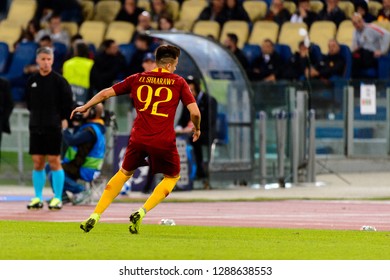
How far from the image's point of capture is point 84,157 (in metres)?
24.0

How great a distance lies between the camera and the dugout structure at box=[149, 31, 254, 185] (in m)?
28.2

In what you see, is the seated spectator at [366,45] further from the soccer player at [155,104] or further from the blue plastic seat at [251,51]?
the soccer player at [155,104]

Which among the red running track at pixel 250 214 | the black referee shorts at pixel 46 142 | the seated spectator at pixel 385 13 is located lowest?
the red running track at pixel 250 214

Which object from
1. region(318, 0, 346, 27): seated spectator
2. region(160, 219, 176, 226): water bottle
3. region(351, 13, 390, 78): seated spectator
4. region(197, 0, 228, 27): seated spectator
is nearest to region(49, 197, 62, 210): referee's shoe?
region(160, 219, 176, 226): water bottle

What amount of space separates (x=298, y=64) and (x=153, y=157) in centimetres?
1495

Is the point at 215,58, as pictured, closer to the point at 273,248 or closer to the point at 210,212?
the point at 210,212

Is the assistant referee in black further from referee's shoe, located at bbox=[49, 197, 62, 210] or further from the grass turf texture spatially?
the grass turf texture

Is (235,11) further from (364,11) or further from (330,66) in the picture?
(330,66)

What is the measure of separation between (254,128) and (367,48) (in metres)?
3.94

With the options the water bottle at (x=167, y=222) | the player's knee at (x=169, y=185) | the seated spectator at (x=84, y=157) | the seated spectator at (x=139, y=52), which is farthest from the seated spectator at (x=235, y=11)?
the player's knee at (x=169, y=185)

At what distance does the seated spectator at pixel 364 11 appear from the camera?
32303 millimetres

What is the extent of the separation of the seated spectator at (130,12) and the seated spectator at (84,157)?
11.7 metres

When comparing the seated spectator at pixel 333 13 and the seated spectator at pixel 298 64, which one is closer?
the seated spectator at pixel 298 64
